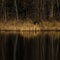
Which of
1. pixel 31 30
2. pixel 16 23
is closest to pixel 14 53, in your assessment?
pixel 31 30

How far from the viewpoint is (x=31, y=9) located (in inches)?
1988

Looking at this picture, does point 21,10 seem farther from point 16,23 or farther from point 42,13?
point 16,23

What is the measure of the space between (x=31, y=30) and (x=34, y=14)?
8228mm

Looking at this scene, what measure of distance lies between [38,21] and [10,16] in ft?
19.2

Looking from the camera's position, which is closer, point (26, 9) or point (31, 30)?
point (31, 30)

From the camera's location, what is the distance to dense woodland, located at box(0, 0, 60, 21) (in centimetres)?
4873

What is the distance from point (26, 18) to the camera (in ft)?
156

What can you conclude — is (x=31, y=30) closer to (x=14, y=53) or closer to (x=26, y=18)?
(x=26, y=18)

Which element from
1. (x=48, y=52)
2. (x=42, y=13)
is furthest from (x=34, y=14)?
(x=48, y=52)

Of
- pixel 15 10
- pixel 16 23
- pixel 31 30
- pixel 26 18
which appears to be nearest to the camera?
pixel 31 30

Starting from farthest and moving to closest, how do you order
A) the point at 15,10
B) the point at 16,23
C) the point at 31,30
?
the point at 15,10 < the point at 16,23 < the point at 31,30

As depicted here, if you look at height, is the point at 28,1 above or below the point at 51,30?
above

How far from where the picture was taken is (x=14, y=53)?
20.2 meters

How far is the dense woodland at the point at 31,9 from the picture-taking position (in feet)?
160
